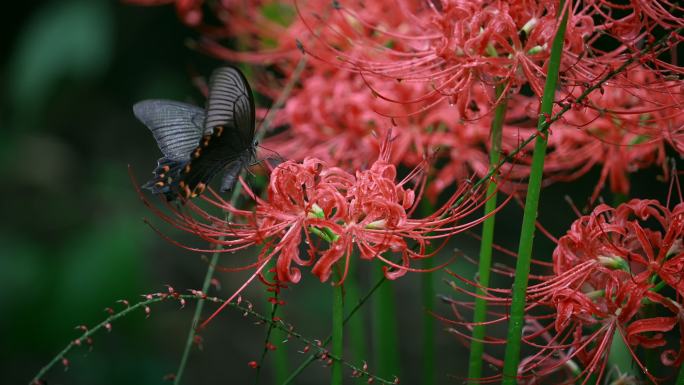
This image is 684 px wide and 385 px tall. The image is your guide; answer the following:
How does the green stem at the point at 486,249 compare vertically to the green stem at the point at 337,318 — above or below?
above

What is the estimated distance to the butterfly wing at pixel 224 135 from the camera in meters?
1.00

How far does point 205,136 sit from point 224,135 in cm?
5

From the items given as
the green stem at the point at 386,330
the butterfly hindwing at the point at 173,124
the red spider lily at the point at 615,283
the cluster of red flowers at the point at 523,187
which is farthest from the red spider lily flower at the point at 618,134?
the butterfly hindwing at the point at 173,124

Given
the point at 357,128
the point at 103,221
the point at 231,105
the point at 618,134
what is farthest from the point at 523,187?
the point at 103,221

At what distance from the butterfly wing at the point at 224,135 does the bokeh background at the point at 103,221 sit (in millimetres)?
968

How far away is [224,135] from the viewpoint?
1066mm

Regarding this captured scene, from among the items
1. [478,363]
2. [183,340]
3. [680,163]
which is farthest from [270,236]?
[183,340]

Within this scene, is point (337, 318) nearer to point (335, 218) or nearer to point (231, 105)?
point (335, 218)

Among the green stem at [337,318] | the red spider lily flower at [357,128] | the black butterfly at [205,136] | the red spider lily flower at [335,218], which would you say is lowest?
the green stem at [337,318]

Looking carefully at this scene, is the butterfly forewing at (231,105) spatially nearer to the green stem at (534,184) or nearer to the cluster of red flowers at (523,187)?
the cluster of red flowers at (523,187)

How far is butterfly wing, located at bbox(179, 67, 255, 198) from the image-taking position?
1.00 meters

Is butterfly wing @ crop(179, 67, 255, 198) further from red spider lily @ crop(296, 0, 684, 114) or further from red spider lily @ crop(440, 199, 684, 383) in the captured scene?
red spider lily @ crop(440, 199, 684, 383)

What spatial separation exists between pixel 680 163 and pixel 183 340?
1.81m

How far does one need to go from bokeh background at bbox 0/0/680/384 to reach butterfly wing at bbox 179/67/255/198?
0.97 metres
